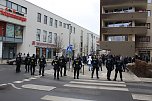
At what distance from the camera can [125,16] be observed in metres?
44.8

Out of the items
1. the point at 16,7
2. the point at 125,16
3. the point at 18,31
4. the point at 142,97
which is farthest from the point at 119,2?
the point at 142,97

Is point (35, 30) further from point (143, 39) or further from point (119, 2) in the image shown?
point (143, 39)

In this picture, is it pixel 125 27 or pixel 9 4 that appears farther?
pixel 125 27

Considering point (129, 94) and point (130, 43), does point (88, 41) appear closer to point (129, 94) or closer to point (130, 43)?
point (130, 43)

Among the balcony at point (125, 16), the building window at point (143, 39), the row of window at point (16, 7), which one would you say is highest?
the row of window at point (16, 7)

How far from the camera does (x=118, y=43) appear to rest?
147 feet

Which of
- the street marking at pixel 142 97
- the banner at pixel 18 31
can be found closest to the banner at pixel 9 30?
the banner at pixel 18 31

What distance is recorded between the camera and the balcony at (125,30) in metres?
44.0

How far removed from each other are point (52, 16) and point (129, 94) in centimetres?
5051

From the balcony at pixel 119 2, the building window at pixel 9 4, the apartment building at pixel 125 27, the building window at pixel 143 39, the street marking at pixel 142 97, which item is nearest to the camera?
the street marking at pixel 142 97

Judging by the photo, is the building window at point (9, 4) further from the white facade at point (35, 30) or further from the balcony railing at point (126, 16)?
the balcony railing at point (126, 16)

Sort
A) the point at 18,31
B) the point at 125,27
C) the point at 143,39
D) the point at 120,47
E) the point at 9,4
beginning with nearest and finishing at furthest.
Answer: the point at 9,4
the point at 120,47
the point at 125,27
the point at 18,31
the point at 143,39

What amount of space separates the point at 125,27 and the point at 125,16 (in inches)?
75.8

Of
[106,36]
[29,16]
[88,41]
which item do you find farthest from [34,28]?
[88,41]
